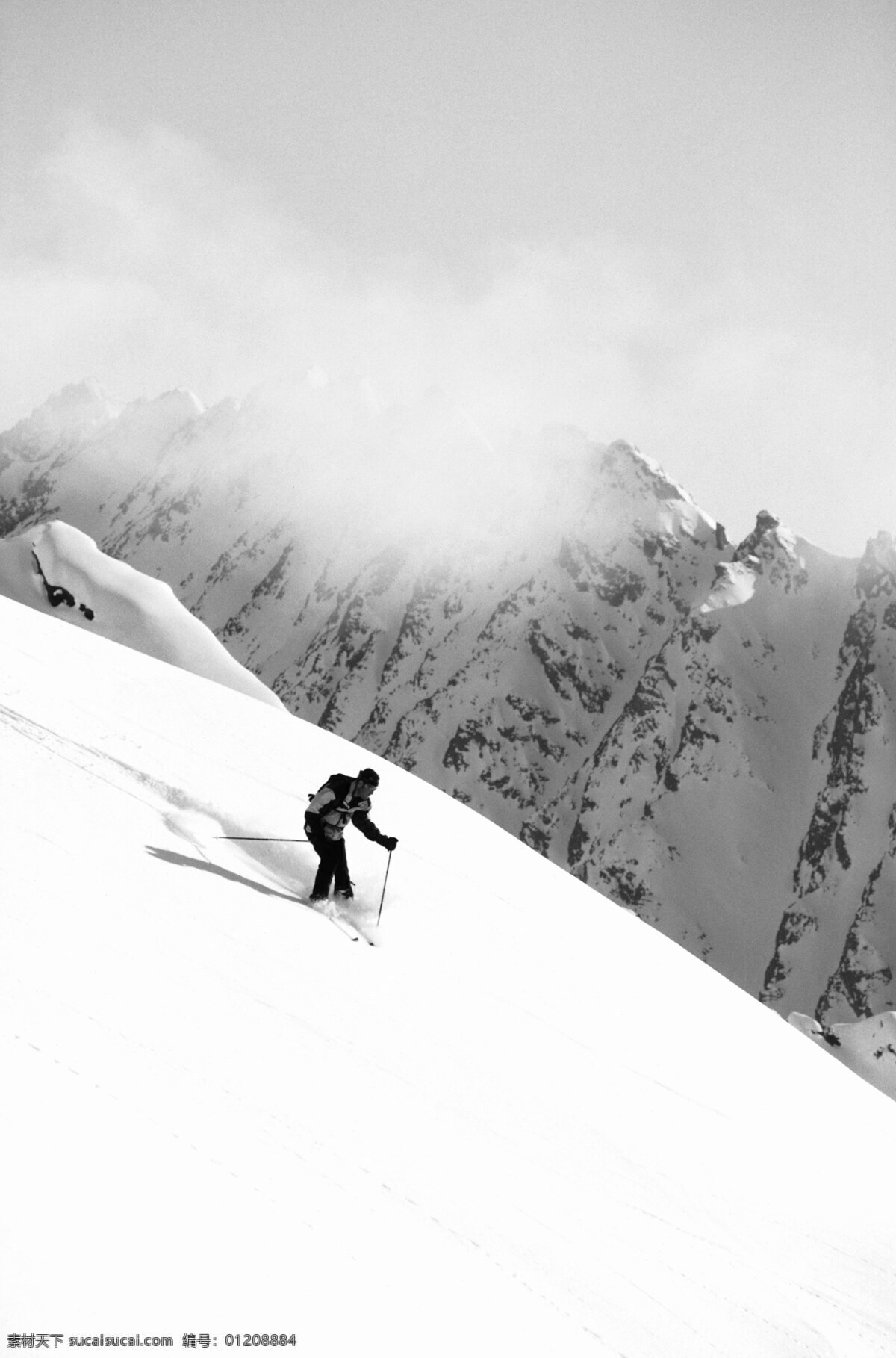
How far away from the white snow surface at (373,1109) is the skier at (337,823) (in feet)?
1.36

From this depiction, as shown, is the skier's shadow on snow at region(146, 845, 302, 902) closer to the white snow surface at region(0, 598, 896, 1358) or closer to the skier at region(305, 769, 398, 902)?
the white snow surface at region(0, 598, 896, 1358)

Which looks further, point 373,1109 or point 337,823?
point 337,823

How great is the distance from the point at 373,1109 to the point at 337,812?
3791mm

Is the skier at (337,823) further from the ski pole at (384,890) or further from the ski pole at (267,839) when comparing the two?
the ski pole at (267,839)

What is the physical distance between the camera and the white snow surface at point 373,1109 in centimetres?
468

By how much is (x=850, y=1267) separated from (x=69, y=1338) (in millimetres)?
5756

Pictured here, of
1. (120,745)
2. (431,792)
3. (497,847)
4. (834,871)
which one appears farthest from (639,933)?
(834,871)

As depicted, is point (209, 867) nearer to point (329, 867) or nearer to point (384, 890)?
point (329, 867)

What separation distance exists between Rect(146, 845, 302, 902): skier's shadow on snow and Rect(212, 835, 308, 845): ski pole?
2.28 ft

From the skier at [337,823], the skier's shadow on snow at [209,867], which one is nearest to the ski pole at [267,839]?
the skier at [337,823]

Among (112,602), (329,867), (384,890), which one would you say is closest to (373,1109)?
(329,867)

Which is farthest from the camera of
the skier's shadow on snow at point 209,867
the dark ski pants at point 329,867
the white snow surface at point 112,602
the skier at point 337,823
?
the white snow surface at point 112,602

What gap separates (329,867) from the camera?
371 inches

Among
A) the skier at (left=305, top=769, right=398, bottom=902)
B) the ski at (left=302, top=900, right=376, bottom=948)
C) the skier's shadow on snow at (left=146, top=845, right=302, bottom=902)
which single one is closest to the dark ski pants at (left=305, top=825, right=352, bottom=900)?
the skier at (left=305, top=769, right=398, bottom=902)
